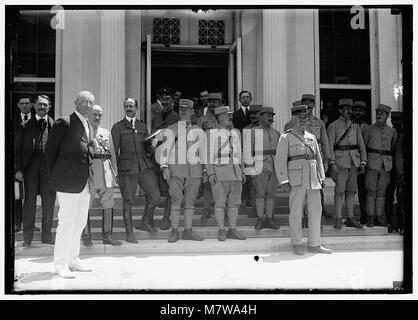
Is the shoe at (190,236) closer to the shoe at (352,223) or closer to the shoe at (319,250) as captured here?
the shoe at (319,250)

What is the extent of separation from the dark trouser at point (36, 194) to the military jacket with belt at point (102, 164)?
69 cm

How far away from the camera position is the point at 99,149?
19.0 feet

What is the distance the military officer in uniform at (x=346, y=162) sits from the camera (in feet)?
22.2

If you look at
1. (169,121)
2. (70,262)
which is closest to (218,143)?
(169,121)

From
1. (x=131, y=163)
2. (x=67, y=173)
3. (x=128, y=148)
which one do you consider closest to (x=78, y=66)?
(x=128, y=148)

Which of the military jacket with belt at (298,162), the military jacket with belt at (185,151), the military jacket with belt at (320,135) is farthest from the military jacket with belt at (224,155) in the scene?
the military jacket with belt at (320,135)

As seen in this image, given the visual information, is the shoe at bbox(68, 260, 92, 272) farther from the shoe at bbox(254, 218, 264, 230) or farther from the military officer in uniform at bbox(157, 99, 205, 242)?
the shoe at bbox(254, 218, 264, 230)

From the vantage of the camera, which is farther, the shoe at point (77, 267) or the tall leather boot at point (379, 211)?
the tall leather boot at point (379, 211)

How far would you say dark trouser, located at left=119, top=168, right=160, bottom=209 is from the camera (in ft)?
20.2

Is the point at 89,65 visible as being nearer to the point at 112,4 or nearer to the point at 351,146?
the point at 112,4

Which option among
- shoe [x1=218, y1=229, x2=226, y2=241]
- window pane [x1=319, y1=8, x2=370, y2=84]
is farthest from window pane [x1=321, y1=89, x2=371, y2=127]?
shoe [x1=218, y1=229, x2=226, y2=241]

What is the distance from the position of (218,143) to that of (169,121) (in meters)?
0.78

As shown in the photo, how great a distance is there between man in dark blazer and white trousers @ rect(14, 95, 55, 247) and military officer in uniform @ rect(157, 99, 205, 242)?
148 cm

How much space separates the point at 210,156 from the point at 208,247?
1151 millimetres
